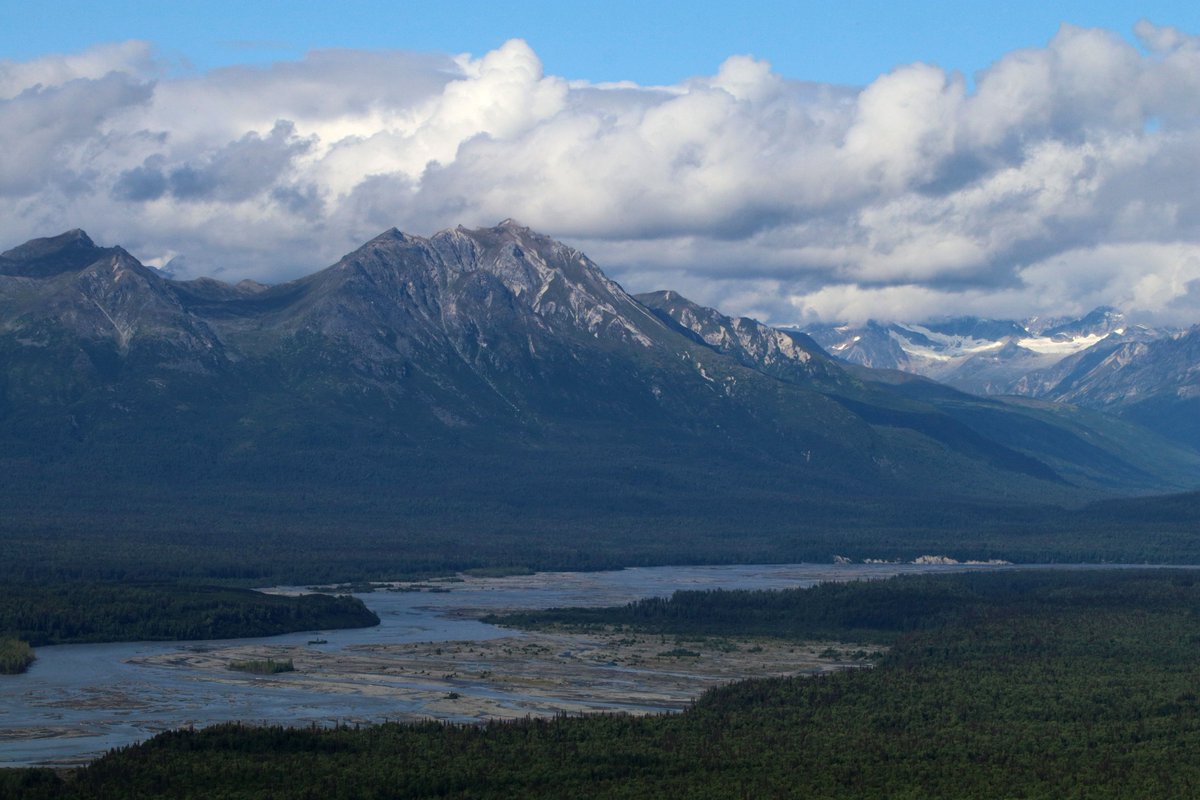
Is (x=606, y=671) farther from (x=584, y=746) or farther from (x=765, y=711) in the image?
(x=584, y=746)

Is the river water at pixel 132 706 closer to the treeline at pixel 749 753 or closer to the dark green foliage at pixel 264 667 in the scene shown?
the dark green foliage at pixel 264 667

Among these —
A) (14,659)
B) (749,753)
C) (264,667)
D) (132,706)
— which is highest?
(14,659)

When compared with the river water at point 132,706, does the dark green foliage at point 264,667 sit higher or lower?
higher

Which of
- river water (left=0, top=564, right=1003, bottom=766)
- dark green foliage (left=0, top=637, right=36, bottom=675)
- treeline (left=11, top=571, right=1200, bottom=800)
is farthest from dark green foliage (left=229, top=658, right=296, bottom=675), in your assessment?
treeline (left=11, top=571, right=1200, bottom=800)

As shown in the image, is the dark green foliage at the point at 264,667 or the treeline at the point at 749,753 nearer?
the treeline at the point at 749,753

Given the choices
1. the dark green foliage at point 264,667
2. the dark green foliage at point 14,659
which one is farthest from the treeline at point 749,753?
the dark green foliage at point 14,659

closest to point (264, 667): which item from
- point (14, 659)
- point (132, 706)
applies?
point (14, 659)

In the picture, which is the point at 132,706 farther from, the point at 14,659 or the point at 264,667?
the point at 14,659
